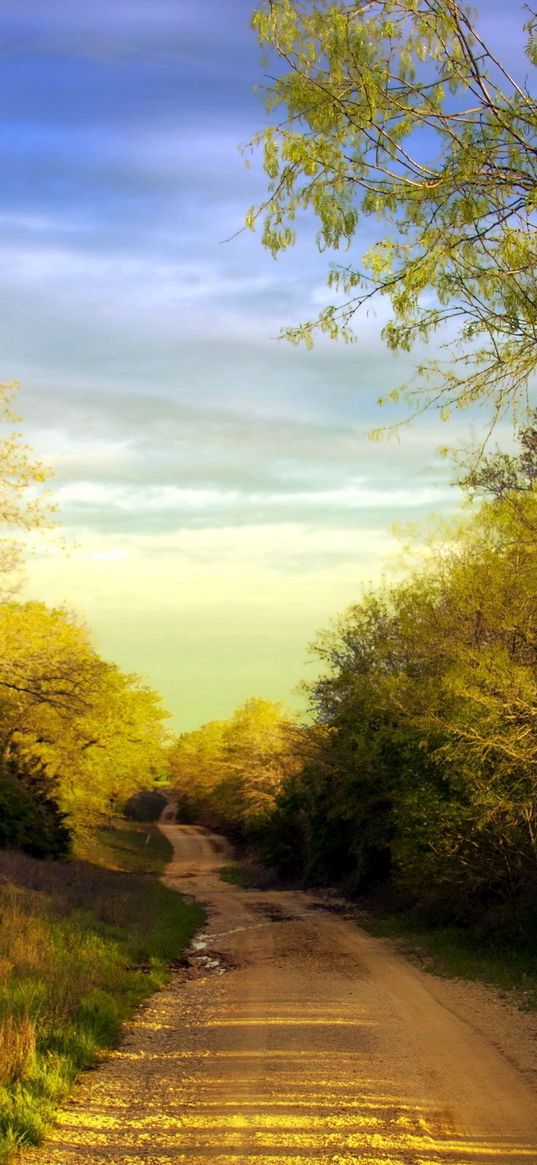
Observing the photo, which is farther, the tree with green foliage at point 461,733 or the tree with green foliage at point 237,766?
the tree with green foliage at point 237,766

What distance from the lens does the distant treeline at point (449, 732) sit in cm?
1488

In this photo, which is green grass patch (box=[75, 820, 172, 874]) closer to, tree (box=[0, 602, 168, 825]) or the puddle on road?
tree (box=[0, 602, 168, 825])

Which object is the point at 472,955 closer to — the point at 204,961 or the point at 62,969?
the point at 204,961

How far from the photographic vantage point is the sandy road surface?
244 inches

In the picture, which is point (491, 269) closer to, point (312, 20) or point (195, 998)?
point (312, 20)

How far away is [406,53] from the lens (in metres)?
7.03

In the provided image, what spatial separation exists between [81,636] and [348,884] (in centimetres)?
1605

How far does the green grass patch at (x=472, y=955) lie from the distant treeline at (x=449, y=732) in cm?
54

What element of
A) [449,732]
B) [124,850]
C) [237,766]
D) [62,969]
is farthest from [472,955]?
[124,850]

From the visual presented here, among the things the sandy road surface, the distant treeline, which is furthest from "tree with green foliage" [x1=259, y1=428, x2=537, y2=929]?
the sandy road surface

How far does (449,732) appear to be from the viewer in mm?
15727

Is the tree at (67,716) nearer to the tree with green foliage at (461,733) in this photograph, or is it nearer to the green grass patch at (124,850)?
the green grass patch at (124,850)

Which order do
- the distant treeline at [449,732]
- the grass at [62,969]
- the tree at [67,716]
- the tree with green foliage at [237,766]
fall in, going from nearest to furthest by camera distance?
1. the grass at [62,969]
2. the distant treeline at [449,732]
3. the tree at [67,716]
4. the tree with green foliage at [237,766]

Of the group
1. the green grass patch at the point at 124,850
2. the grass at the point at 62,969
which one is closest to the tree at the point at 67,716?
the green grass patch at the point at 124,850
